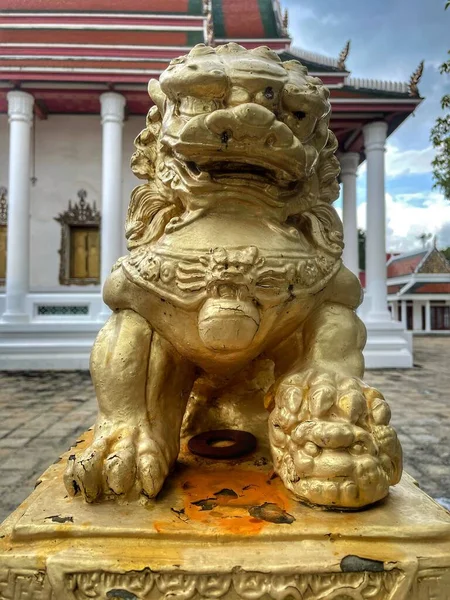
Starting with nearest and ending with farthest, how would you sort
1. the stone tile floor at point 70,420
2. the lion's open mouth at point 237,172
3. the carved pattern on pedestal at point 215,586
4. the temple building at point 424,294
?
the carved pattern on pedestal at point 215,586
the lion's open mouth at point 237,172
the stone tile floor at point 70,420
the temple building at point 424,294

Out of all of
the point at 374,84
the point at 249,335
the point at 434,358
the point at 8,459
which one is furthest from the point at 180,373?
the point at 434,358

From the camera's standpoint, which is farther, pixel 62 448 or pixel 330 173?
pixel 62 448

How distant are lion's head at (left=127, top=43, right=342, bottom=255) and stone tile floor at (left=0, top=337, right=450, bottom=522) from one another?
5.19 ft

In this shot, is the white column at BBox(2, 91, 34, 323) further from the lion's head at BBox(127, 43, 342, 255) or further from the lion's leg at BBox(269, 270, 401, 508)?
the lion's leg at BBox(269, 270, 401, 508)

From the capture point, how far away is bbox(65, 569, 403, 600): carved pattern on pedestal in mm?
765

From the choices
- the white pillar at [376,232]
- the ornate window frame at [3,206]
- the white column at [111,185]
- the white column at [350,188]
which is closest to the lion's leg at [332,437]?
the white column at [111,185]

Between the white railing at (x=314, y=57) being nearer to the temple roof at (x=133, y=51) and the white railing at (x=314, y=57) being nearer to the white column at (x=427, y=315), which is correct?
the temple roof at (x=133, y=51)

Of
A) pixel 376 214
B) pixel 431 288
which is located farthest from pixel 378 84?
pixel 431 288

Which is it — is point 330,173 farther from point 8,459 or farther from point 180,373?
point 8,459

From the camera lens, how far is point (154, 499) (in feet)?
3.07

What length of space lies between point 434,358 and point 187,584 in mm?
8506

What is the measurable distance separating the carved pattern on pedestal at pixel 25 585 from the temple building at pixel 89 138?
5.65 m

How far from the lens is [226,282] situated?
94cm

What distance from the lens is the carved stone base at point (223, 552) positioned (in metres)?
0.77
